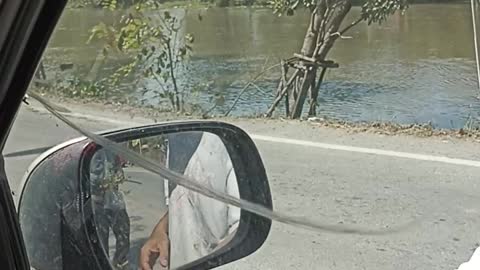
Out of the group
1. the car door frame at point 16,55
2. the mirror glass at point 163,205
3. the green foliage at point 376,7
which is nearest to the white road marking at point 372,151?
the mirror glass at point 163,205

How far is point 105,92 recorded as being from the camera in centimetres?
148

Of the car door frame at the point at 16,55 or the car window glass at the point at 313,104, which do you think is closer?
the car door frame at the point at 16,55

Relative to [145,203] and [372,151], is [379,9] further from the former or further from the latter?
[145,203]

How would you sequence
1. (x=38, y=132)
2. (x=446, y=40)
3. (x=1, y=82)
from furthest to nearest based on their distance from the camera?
1. (x=38, y=132)
2. (x=446, y=40)
3. (x=1, y=82)

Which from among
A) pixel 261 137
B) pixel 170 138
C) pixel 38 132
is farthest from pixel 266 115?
pixel 38 132

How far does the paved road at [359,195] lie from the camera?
4.35ft

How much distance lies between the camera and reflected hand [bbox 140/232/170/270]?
4.71 ft

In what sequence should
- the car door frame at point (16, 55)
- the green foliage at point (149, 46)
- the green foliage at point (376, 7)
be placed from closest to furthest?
the car door frame at point (16, 55) → the green foliage at point (376, 7) → the green foliage at point (149, 46)

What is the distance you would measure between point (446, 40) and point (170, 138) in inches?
20.2

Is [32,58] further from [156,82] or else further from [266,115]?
[266,115]

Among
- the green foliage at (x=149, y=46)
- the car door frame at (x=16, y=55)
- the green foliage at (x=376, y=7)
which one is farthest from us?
the green foliage at (x=149, y=46)

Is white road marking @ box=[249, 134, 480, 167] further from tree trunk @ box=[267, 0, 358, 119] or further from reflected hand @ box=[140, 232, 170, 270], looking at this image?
reflected hand @ box=[140, 232, 170, 270]

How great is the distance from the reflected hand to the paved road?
2.0 inches

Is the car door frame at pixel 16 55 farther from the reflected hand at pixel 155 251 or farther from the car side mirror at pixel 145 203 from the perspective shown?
the reflected hand at pixel 155 251
